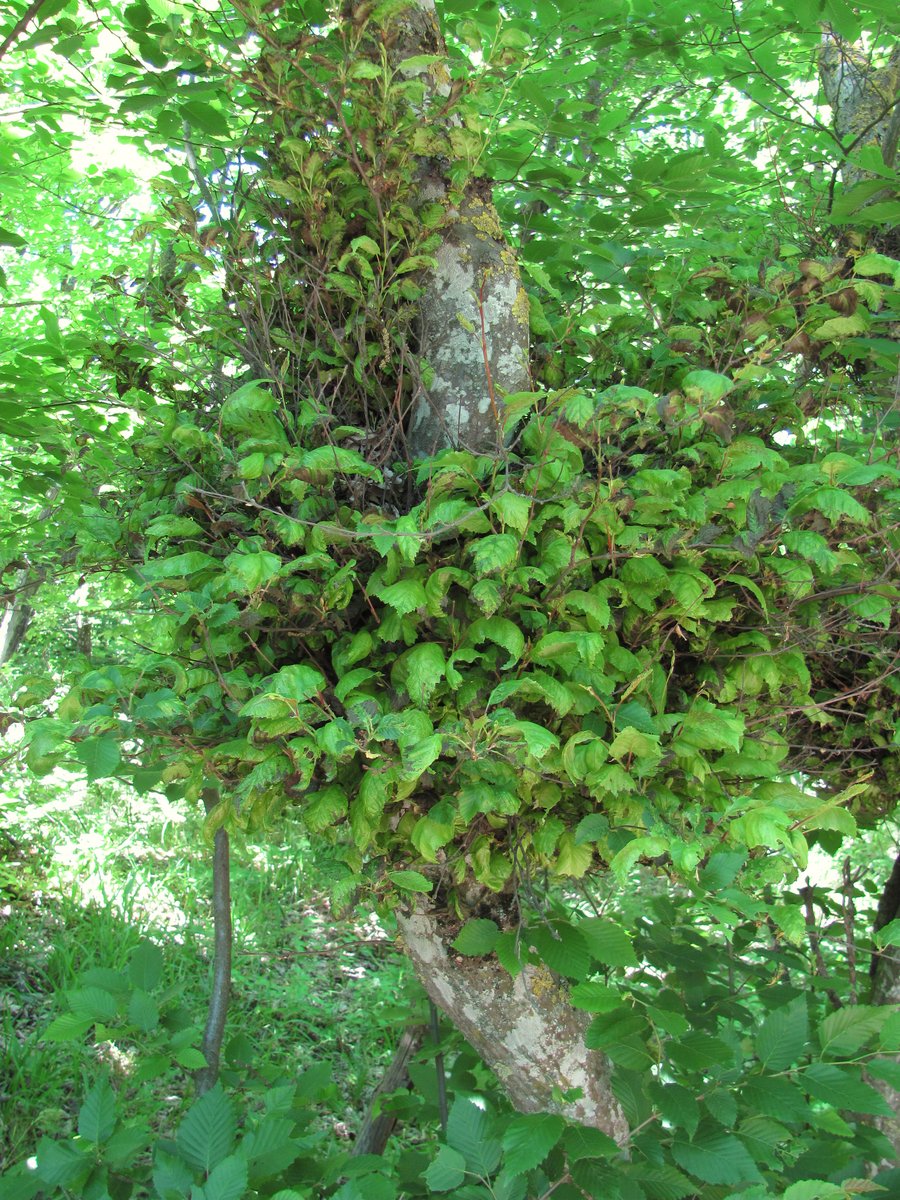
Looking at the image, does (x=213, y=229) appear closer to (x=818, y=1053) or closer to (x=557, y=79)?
(x=557, y=79)

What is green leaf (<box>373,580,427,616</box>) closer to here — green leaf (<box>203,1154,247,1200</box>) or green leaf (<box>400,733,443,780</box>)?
green leaf (<box>400,733,443,780</box>)

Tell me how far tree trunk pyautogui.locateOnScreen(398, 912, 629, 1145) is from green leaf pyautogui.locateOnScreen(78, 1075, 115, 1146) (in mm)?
673

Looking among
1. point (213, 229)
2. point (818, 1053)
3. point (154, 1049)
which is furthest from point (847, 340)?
point (154, 1049)

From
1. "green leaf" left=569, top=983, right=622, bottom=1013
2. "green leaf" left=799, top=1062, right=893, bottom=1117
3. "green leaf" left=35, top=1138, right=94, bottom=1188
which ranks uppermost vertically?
"green leaf" left=569, top=983, right=622, bottom=1013

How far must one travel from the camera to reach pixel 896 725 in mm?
1979

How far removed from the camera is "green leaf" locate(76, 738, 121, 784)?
1.23 m

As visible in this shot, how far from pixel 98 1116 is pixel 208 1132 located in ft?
0.84

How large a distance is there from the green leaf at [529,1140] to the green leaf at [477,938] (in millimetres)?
285

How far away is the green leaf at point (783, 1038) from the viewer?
157 cm

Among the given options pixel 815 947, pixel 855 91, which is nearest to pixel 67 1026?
pixel 815 947

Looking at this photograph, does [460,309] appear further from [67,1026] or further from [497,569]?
[67,1026]

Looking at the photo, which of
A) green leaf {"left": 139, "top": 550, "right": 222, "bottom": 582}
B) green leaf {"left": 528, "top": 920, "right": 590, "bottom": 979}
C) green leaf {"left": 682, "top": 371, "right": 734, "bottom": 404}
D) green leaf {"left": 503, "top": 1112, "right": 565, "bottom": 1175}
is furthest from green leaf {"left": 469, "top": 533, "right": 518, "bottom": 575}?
green leaf {"left": 503, "top": 1112, "right": 565, "bottom": 1175}

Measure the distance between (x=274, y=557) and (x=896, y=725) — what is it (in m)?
1.53

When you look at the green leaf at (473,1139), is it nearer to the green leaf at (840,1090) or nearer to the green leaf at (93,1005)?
the green leaf at (840,1090)
